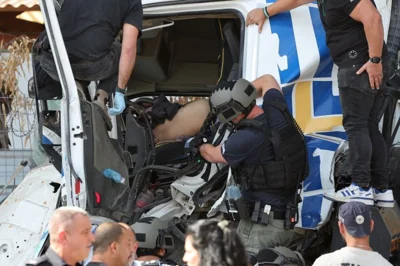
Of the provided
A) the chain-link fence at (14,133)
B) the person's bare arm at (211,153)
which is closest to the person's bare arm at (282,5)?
the person's bare arm at (211,153)

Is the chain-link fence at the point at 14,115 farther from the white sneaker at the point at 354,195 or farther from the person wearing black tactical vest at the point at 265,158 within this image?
the white sneaker at the point at 354,195

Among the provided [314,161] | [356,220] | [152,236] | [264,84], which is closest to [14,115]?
[152,236]

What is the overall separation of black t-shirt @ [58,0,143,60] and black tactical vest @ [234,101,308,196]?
1155mm

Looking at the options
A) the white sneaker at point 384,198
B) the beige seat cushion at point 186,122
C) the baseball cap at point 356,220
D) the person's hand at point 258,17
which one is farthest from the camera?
the beige seat cushion at point 186,122

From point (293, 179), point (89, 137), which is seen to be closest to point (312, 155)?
point (293, 179)

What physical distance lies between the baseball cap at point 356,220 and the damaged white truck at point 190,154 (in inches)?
29.2

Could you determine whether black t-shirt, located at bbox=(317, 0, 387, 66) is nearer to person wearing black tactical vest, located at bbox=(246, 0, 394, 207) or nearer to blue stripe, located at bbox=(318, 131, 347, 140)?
person wearing black tactical vest, located at bbox=(246, 0, 394, 207)

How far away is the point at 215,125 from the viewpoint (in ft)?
20.3

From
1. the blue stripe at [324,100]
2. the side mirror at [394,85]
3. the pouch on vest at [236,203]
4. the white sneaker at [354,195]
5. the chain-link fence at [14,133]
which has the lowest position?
the chain-link fence at [14,133]

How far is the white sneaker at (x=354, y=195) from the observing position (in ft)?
17.1

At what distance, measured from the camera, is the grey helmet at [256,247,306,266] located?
17.4 feet

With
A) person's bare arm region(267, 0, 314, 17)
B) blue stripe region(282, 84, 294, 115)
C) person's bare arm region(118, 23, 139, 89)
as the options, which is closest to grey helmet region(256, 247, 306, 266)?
blue stripe region(282, 84, 294, 115)

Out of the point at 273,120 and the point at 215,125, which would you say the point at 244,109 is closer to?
the point at 273,120

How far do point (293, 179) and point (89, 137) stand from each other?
143 centimetres
